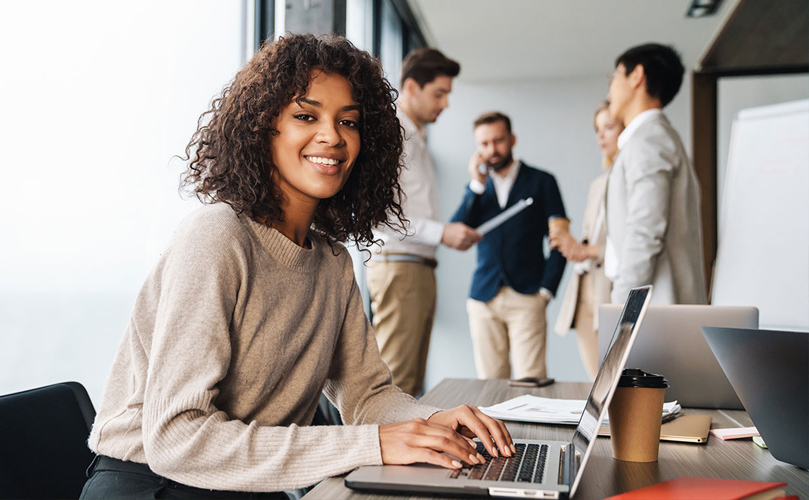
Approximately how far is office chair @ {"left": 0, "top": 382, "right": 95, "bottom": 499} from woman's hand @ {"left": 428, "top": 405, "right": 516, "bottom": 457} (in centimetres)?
59

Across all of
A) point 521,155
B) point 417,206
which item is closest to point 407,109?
point 417,206

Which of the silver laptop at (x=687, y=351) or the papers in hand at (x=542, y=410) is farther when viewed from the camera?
the silver laptop at (x=687, y=351)

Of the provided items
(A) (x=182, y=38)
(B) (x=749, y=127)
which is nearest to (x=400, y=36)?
(B) (x=749, y=127)

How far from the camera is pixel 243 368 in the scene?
110 cm

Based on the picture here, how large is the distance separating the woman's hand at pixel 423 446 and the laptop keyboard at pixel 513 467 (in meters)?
0.02

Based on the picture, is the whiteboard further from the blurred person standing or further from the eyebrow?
the eyebrow

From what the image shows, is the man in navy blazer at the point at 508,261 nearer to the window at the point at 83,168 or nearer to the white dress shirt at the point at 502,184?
the white dress shirt at the point at 502,184

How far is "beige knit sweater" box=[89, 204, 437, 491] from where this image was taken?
0.91 m

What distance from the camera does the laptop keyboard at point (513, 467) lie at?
2.76 ft

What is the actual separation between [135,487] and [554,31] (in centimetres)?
434

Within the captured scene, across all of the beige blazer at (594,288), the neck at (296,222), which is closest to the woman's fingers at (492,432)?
the neck at (296,222)

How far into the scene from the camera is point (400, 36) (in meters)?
4.73

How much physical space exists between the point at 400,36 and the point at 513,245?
1857mm

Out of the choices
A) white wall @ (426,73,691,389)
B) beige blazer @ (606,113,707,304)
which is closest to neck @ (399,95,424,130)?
beige blazer @ (606,113,707,304)
